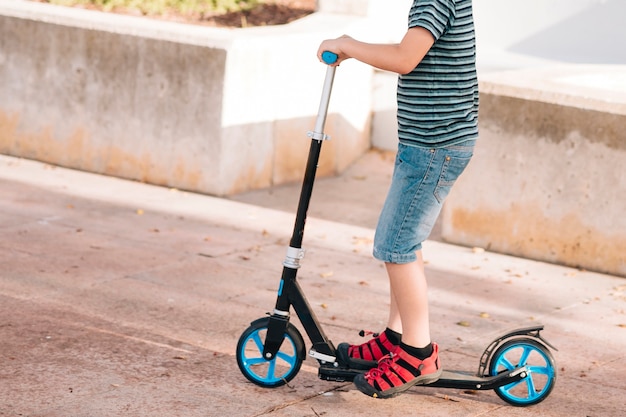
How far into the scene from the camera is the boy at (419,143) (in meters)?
4.38

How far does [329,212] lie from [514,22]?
427 centimetres

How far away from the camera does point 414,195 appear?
452 centimetres

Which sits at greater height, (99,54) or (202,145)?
(99,54)

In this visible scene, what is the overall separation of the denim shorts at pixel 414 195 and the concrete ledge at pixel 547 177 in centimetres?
308

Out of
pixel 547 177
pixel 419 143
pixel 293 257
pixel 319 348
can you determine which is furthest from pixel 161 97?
pixel 419 143

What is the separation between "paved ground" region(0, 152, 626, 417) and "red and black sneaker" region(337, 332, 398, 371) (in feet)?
0.53

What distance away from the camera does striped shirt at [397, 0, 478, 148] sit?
14.5 feet

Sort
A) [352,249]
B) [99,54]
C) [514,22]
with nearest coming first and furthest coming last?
[352,249]
[99,54]
[514,22]

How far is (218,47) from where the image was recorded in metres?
8.84

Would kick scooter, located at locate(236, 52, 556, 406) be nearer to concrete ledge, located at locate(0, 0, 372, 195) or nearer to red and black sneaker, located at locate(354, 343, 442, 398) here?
red and black sneaker, located at locate(354, 343, 442, 398)

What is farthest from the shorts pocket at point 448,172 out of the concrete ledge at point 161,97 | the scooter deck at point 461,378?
the concrete ledge at point 161,97

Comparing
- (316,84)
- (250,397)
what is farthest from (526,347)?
(316,84)

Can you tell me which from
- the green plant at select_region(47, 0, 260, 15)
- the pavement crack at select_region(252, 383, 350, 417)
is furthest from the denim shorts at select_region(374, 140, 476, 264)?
the green plant at select_region(47, 0, 260, 15)

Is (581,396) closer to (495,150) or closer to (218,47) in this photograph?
(495,150)
